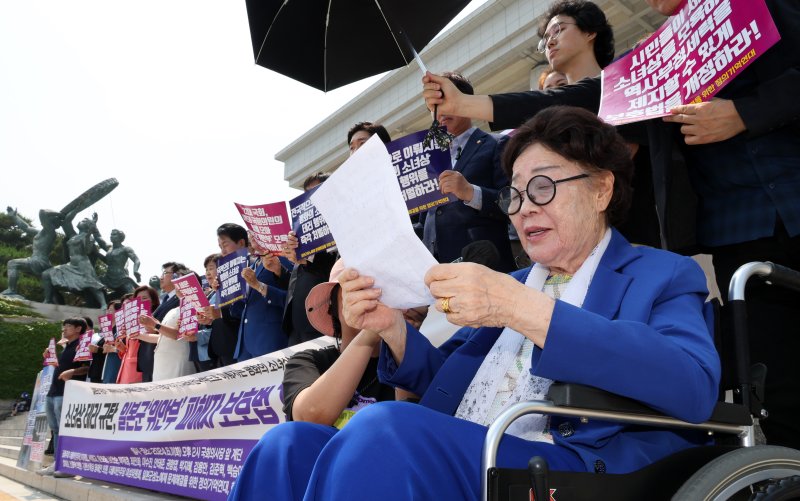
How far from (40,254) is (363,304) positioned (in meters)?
35.7

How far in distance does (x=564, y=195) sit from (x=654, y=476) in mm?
711

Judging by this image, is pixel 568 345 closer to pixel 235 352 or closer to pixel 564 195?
pixel 564 195

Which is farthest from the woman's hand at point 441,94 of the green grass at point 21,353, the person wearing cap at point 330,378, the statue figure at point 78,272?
the statue figure at point 78,272

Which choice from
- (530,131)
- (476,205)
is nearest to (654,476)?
(530,131)

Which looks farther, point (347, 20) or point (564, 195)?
point (347, 20)

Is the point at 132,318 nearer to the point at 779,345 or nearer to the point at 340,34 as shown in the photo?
the point at 340,34

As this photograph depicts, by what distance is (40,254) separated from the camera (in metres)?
32.2

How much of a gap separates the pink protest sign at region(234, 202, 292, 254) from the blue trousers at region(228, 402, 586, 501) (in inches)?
126

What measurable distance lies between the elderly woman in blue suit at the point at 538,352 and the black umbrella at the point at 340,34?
1461mm

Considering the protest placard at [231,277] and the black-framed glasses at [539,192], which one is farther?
the protest placard at [231,277]

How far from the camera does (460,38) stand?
16047mm

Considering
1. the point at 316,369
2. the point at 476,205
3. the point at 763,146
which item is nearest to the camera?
the point at 763,146

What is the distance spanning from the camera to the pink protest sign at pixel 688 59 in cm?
180

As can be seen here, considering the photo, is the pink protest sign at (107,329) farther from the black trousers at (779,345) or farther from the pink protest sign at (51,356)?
the black trousers at (779,345)
